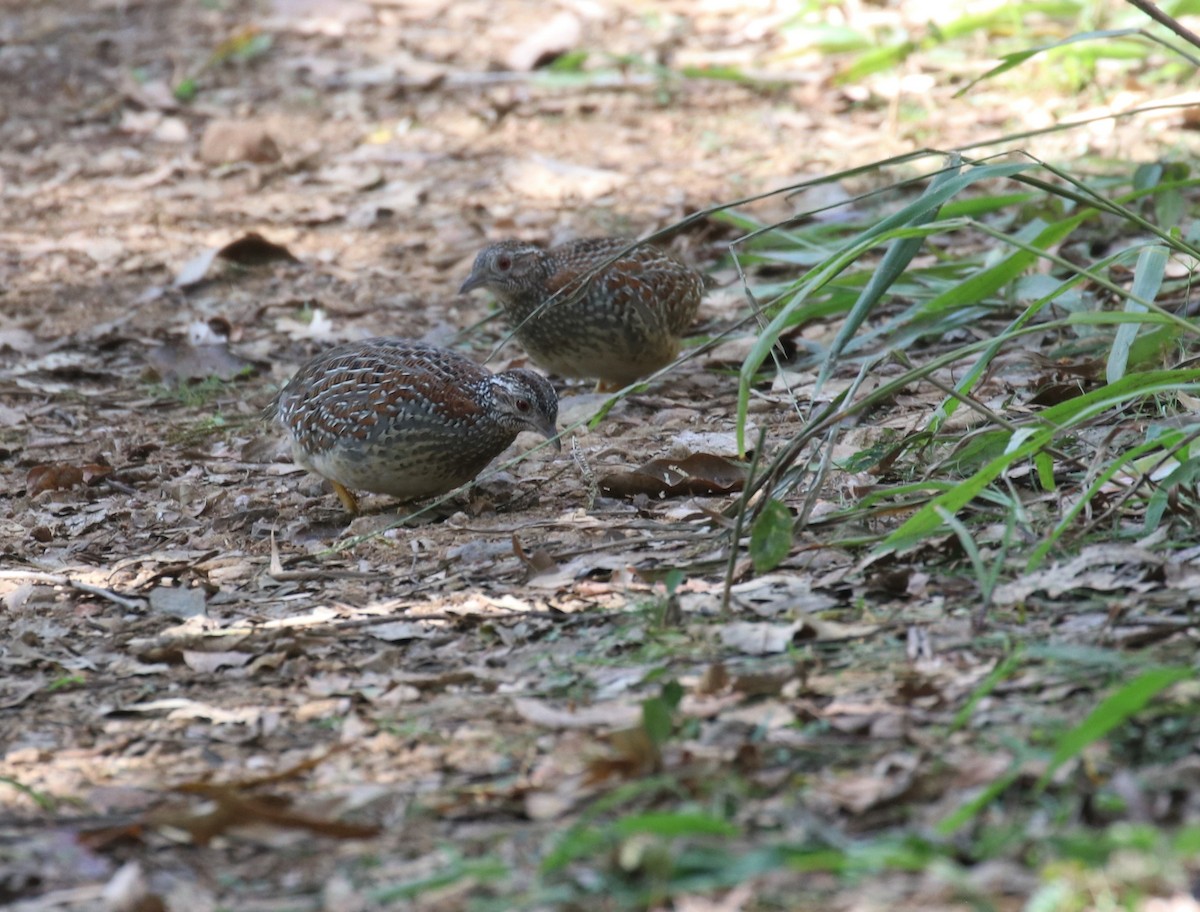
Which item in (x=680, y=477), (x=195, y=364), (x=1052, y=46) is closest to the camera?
(x=1052, y=46)

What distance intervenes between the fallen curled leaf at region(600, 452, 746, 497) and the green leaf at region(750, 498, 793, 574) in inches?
60.2

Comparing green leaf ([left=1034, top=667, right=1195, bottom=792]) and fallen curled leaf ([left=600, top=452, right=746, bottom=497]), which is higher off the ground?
green leaf ([left=1034, top=667, right=1195, bottom=792])

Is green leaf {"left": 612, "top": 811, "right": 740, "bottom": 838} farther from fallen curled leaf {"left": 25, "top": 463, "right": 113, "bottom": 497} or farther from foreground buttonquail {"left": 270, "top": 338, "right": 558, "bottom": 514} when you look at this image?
fallen curled leaf {"left": 25, "top": 463, "right": 113, "bottom": 497}

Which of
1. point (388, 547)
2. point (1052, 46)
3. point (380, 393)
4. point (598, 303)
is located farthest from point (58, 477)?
point (1052, 46)

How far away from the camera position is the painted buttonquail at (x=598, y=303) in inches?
272

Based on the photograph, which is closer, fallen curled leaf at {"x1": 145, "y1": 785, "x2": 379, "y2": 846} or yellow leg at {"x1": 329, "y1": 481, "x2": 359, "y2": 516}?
fallen curled leaf at {"x1": 145, "y1": 785, "x2": 379, "y2": 846}

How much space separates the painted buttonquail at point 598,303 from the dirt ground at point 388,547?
0.21 metres

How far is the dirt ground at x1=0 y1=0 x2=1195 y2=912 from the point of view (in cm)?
290

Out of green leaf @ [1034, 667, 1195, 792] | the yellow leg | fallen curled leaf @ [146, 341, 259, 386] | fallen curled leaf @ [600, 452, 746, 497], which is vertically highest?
green leaf @ [1034, 667, 1195, 792]

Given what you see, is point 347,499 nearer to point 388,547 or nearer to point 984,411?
point 388,547

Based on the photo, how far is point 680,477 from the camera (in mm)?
5262

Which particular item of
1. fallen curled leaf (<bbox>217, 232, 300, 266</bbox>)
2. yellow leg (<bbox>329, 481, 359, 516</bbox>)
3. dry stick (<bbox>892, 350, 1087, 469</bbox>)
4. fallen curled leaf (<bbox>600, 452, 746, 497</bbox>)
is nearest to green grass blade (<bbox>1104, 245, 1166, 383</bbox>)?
dry stick (<bbox>892, 350, 1087, 469</bbox>)

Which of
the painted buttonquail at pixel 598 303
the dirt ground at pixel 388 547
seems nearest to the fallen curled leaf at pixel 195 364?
the dirt ground at pixel 388 547

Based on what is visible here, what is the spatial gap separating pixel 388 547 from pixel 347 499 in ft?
3.02
